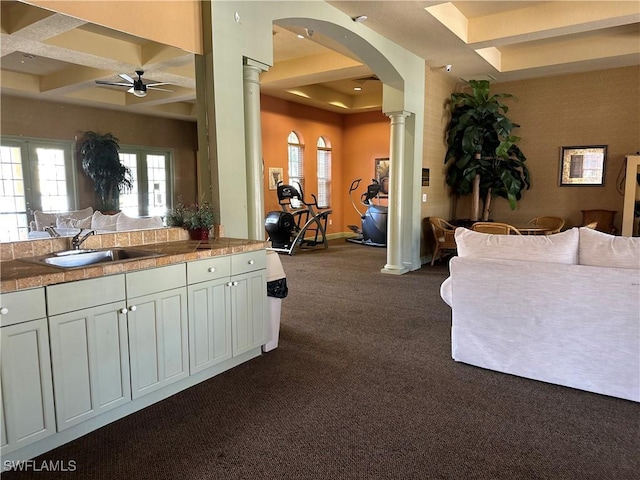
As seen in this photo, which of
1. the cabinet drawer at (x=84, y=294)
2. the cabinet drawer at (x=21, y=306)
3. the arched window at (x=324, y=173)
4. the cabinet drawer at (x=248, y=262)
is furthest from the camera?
the arched window at (x=324, y=173)

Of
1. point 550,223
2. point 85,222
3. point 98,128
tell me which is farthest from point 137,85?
point 550,223

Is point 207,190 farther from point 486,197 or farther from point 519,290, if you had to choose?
point 486,197

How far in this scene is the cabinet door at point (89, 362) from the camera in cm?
210

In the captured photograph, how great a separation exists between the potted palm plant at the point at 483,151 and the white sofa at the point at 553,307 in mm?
4527

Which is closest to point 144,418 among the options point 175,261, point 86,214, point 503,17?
point 175,261

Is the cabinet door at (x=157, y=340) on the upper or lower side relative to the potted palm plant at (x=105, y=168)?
lower

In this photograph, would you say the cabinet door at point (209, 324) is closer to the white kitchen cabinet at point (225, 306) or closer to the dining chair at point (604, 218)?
the white kitchen cabinet at point (225, 306)

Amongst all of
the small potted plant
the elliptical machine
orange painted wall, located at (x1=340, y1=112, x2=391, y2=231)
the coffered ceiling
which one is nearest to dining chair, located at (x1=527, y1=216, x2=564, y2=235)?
the coffered ceiling

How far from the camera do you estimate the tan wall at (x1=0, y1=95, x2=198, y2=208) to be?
252 cm

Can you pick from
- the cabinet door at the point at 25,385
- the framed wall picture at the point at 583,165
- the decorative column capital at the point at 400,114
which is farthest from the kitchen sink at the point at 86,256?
the framed wall picture at the point at 583,165

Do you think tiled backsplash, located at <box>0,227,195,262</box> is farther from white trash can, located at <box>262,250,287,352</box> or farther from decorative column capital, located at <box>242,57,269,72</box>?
decorative column capital, located at <box>242,57,269,72</box>

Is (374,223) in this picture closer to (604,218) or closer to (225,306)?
(604,218)

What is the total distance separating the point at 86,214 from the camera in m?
2.84

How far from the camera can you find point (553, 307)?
2.81 m
